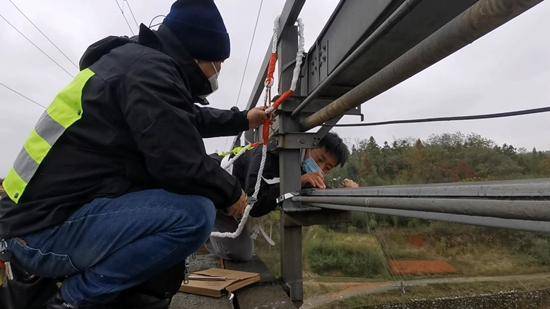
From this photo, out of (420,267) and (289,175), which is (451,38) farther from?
(420,267)

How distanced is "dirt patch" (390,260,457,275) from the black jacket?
745 inches

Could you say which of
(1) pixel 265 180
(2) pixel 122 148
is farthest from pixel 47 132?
(1) pixel 265 180

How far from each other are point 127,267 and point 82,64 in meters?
0.70

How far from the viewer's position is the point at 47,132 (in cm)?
119

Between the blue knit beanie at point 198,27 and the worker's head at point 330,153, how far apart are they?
4.99ft

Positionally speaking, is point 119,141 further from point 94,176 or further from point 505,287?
point 505,287

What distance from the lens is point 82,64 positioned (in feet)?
4.44

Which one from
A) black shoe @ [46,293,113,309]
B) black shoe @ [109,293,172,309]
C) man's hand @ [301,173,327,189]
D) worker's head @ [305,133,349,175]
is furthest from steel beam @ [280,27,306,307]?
black shoe @ [46,293,113,309]

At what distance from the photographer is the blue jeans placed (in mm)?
1142

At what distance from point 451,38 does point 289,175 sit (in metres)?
1.64

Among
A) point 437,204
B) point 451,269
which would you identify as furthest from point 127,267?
point 451,269

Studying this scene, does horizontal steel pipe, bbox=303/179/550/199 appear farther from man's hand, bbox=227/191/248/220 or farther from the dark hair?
the dark hair

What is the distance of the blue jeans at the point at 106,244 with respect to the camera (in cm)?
114

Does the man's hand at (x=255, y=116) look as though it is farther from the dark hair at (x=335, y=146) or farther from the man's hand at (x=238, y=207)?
the dark hair at (x=335, y=146)
